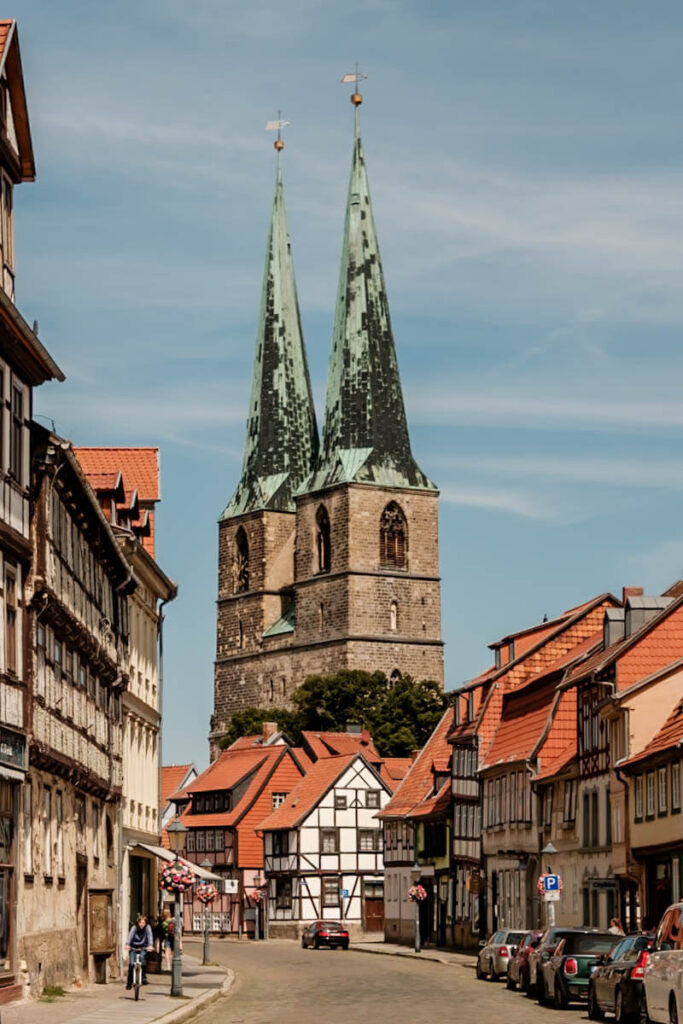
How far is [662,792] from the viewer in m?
48.8

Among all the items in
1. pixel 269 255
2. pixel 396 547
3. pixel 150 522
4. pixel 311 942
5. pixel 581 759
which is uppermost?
pixel 269 255

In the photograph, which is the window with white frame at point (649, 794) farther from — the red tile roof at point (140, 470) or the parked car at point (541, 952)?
the red tile roof at point (140, 470)

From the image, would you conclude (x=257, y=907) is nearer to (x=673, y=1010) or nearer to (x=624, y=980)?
(x=624, y=980)

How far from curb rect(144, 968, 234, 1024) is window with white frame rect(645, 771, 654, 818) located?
35.3 feet

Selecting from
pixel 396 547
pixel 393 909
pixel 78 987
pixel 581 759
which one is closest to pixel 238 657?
pixel 396 547

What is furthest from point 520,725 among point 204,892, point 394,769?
point 394,769

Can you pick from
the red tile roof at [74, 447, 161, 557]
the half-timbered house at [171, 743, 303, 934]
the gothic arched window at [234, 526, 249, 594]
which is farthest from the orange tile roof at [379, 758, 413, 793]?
the red tile roof at [74, 447, 161, 557]

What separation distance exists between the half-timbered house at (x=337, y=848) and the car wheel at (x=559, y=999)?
65859 mm

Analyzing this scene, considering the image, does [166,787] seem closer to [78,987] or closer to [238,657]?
[238,657]

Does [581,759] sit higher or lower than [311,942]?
higher

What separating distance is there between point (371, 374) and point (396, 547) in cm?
1295

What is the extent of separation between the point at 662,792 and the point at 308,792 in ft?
183

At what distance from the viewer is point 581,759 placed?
58.1 meters

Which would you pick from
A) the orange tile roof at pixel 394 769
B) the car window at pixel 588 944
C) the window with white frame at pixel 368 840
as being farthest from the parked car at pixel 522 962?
the orange tile roof at pixel 394 769
